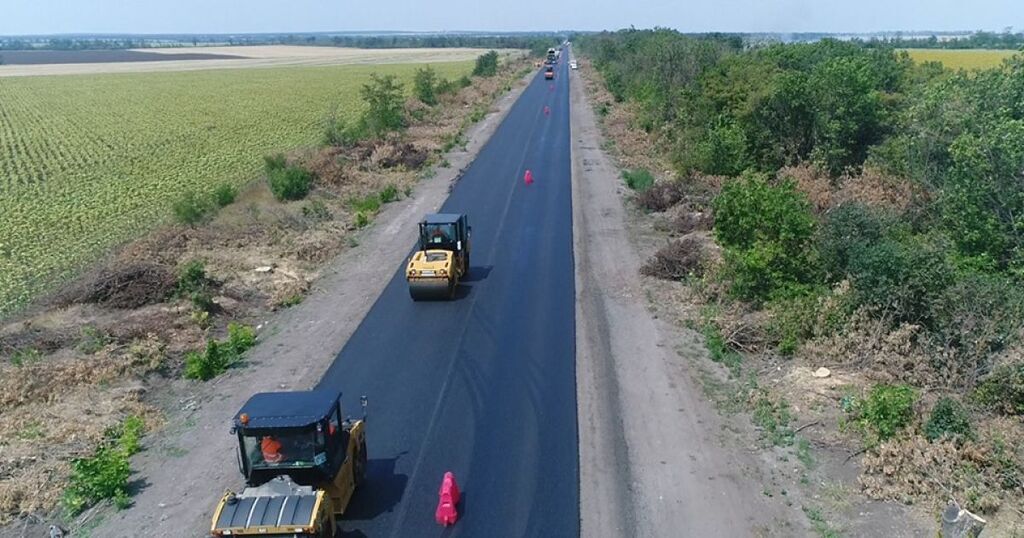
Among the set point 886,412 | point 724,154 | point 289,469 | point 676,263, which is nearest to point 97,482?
point 289,469

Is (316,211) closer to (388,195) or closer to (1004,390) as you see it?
(388,195)

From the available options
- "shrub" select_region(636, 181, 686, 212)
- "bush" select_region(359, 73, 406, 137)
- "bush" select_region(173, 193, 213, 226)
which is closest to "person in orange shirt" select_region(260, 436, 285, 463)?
Answer: "bush" select_region(173, 193, 213, 226)

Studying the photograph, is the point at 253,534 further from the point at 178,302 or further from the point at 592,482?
the point at 178,302

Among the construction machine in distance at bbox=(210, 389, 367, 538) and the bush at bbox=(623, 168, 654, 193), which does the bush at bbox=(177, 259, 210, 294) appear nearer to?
the construction machine in distance at bbox=(210, 389, 367, 538)

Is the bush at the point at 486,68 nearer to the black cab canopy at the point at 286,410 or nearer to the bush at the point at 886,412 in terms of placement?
the bush at the point at 886,412

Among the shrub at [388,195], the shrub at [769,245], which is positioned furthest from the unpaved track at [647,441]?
the shrub at [388,195]

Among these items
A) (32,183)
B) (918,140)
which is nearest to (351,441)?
(918,140)
